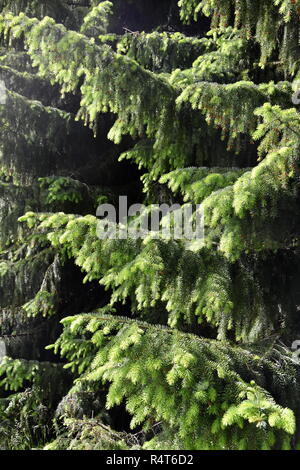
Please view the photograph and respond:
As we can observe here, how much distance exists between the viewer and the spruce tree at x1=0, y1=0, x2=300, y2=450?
2148 millimetres

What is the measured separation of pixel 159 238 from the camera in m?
2.54

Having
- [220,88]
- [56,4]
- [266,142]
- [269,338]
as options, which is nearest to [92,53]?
[220,88]

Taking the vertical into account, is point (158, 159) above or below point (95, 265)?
above

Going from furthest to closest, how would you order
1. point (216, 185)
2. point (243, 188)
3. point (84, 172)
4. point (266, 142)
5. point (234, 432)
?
point (84, 172)
point (216, 185)
point (266, 142)
point (243, 188)
point (234, 432)

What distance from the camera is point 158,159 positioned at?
377 centimetres

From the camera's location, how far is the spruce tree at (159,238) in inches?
84.6

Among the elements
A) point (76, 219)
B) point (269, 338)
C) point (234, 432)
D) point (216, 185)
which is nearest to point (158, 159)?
point (216, 185)

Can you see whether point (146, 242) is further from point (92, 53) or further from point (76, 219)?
point (92, 53)

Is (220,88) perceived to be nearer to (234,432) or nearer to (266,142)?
(266,142)

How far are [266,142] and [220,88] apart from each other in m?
0.57

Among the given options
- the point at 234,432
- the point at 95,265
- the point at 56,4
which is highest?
the point at 56,4

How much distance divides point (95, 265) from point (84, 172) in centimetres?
264

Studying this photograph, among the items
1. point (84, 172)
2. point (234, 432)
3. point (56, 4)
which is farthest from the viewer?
point (84, 172)

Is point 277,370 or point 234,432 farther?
point 277,370
